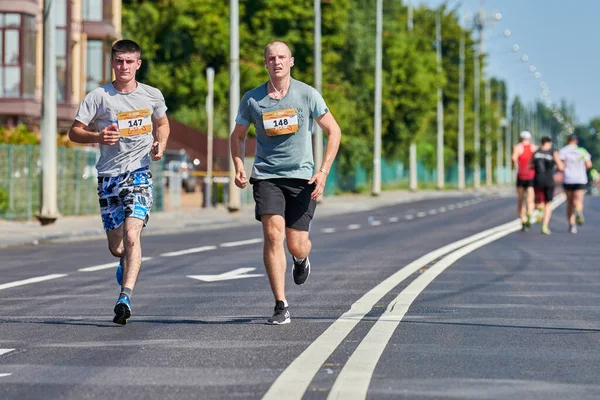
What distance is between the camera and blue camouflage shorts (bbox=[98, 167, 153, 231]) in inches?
421

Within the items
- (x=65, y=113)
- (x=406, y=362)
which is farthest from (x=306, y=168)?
(x=65, y=113)

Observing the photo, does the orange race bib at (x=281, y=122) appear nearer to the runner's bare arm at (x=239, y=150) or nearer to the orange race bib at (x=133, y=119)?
the runner's bare arm at (x=239, y=150)

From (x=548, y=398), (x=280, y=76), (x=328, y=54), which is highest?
(x=328, y=54)

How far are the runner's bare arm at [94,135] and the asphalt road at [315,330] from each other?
4.19ft

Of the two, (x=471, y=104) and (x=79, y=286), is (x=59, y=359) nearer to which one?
(x=79, y=286)

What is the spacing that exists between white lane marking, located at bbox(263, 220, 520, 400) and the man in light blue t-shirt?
25.0 inches

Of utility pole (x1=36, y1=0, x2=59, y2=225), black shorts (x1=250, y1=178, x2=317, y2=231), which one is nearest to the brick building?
utility pole (x1=36, y1=0, x2=59, y2=225)

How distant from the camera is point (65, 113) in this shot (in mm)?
47812

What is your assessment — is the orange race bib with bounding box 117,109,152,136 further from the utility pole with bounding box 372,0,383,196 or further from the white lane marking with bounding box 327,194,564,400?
the utility pole with bounding box 372,0,383,196

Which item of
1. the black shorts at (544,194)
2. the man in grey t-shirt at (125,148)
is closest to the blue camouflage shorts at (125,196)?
the man in grey t-shirt at (125,148)

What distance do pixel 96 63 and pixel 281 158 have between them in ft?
138

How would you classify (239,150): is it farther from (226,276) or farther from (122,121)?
(226,276)

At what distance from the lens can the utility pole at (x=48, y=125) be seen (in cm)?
2822

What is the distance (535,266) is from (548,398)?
10357 millimetres
